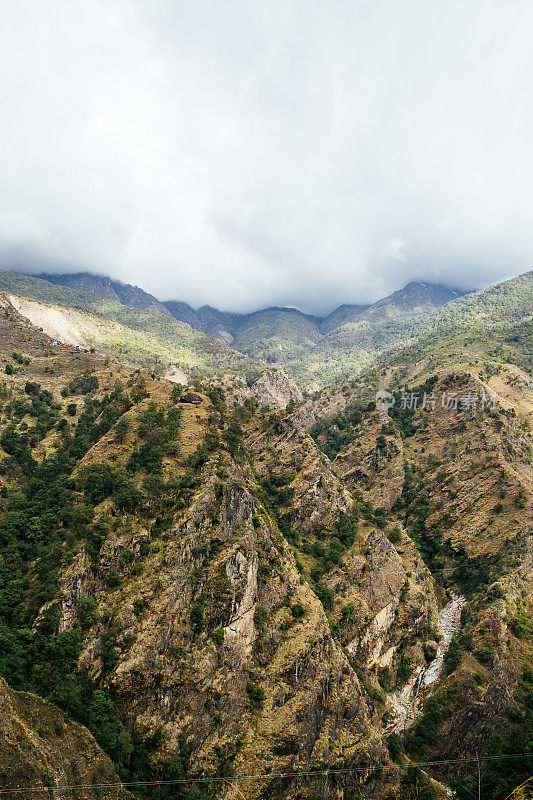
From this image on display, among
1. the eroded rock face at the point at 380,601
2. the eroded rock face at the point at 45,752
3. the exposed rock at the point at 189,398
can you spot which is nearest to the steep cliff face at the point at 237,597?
the eroded rock face at the point at 380,601

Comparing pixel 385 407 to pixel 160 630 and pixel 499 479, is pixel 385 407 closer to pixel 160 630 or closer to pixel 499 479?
pixel 499 479

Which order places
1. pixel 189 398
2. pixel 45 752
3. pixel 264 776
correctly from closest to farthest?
pixel 45 752, pixel 264 776, pixel 189 398

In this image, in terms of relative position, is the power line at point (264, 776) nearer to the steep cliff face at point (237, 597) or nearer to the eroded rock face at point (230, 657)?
the steep cliff face at point (237, 597)

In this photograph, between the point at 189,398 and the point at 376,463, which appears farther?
the point at 376,463

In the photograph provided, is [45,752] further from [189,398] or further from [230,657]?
[189,398]

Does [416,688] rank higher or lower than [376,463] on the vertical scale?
lower

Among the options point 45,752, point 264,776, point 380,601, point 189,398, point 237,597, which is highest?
point 189,398

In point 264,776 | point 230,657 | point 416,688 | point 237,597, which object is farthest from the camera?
point 416,688

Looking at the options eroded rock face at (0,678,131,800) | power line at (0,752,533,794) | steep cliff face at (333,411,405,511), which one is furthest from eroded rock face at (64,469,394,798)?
steep cliff face at (333,411,405,511)

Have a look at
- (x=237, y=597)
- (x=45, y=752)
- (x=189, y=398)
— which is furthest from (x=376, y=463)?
(x=45, y=752)
